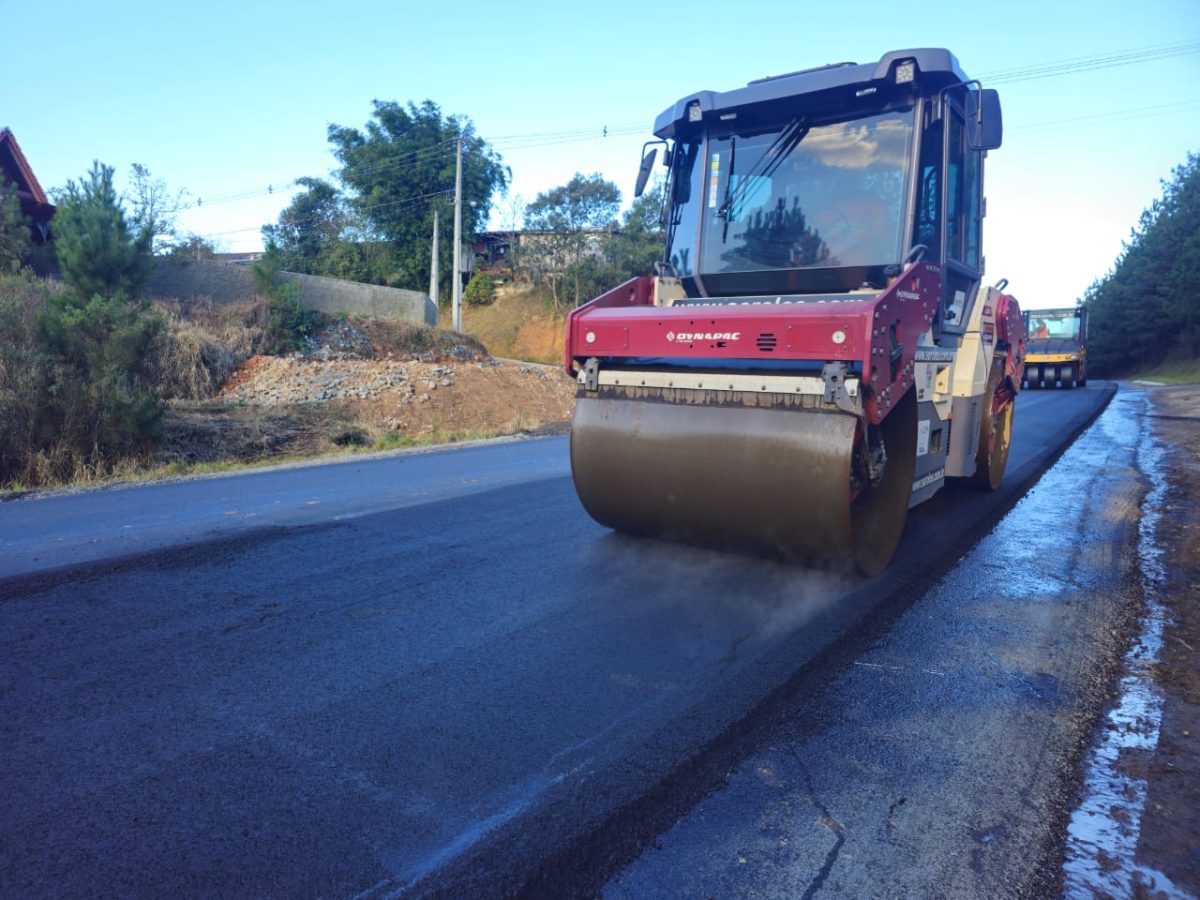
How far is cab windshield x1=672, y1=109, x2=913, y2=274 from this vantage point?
550 cm

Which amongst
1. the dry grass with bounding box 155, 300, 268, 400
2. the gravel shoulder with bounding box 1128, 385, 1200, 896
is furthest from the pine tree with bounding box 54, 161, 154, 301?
the gravel shoulder with bounding box 1128, 385, 1200, 896

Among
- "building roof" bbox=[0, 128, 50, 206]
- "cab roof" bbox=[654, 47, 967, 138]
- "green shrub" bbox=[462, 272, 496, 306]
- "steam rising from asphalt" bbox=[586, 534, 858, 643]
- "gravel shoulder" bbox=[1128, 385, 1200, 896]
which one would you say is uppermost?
"building roof" bbox=[0, 128, 50, 206]

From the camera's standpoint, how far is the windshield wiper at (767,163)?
18.9ft

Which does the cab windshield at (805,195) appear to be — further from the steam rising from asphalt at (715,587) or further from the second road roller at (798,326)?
the steam rising from asphalt at (715,587)

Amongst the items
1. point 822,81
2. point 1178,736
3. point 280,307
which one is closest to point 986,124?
point 822,81

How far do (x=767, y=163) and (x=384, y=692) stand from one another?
4.33 metres

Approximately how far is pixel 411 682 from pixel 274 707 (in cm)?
55

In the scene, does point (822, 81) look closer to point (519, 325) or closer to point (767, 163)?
point (767, 163)

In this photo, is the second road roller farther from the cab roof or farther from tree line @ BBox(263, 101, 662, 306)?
tree line @ BBox(263, 101, 662, 306)

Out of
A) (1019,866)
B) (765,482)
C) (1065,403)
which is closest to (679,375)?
(765,482)

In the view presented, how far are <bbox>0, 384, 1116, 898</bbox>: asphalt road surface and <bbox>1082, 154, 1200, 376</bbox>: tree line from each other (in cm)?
5015

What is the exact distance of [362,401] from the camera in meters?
19.4

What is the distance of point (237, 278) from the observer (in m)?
24.9

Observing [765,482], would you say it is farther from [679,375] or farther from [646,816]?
[646,816]
